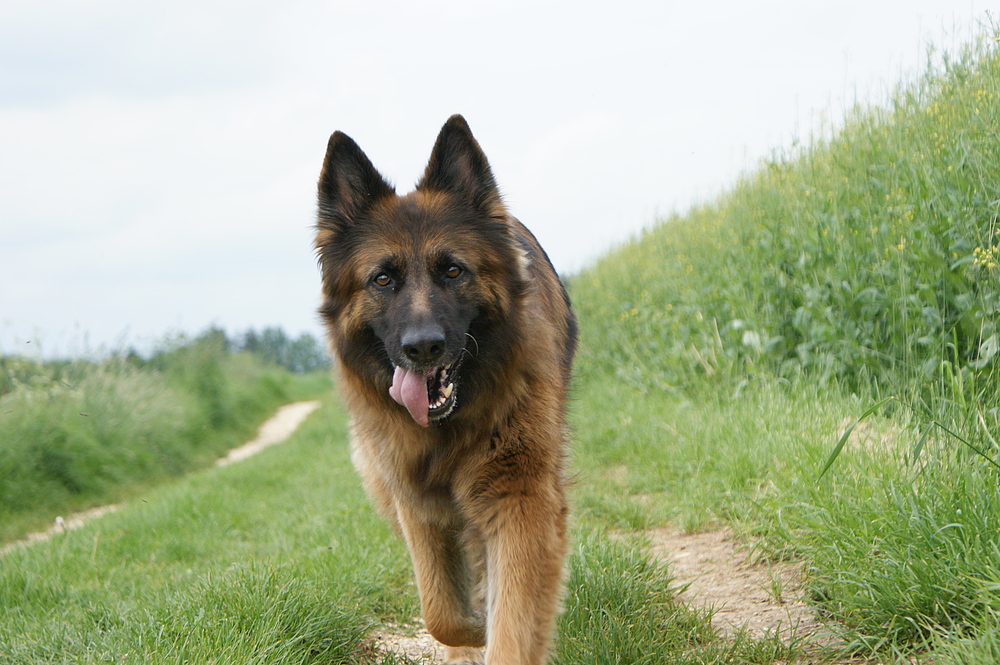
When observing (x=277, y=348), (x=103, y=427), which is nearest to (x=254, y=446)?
(x=103, y=427)

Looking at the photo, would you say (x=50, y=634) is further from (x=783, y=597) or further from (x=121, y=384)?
(x=121, y=384)

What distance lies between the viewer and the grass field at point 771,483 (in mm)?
2959

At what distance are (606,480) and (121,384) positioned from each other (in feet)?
35.1

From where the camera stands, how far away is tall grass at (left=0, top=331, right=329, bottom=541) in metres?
9.58

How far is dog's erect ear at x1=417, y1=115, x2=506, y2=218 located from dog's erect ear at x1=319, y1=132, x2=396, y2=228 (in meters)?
0.24

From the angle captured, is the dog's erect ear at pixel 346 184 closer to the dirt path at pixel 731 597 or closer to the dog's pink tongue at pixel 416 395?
the dog's pink tongue at pixel 416 395

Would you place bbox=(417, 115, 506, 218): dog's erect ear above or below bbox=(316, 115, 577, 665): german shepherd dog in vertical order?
above

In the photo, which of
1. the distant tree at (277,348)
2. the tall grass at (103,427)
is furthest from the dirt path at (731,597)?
the distant tree at (277,348)

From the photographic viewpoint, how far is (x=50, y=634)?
3.53 meters

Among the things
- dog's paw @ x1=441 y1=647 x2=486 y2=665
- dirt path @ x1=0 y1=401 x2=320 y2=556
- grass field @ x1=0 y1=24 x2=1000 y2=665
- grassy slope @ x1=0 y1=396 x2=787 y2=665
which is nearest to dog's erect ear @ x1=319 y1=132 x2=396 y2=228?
grass field @ x1=0 y1=24 x2=1000 y2=665

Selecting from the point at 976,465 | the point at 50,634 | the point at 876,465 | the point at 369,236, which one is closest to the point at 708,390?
the point at 876,465

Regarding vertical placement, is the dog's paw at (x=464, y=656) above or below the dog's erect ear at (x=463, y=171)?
below

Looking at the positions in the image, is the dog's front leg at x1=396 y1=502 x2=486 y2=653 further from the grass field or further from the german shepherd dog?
the grass field

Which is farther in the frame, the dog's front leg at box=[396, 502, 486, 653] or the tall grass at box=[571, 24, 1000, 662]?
the dog's front leg at box=[396, 502, 486, 653]
